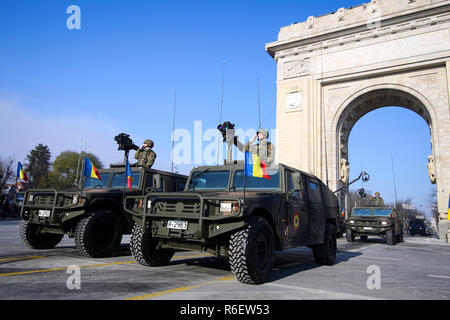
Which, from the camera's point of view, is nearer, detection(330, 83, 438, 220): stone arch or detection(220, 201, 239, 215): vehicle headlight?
detection(220, 201, 239, 215): vehicle headlight

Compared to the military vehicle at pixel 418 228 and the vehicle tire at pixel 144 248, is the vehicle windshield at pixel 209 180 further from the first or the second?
the military vehicle at pixel 418 228

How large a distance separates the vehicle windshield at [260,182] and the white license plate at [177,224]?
132cm

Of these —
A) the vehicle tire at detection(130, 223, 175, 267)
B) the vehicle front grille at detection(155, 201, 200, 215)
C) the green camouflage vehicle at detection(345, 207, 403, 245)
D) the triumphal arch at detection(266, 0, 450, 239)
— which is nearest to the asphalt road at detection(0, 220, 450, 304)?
the vehicle tire at detection(130, 223, 175, 267)

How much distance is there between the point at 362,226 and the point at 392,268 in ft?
25.7

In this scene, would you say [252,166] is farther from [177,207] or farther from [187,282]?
[187,282]

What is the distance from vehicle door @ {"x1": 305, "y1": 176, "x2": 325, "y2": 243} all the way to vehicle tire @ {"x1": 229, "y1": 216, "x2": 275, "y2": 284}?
5.98 feet

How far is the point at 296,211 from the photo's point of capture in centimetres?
544

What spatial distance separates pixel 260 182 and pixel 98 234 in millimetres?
3284

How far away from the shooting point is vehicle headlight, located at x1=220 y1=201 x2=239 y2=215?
13.5ft

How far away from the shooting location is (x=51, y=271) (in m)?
4.71

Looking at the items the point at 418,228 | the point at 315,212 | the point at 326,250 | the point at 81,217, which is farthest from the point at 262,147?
the point at 418,228

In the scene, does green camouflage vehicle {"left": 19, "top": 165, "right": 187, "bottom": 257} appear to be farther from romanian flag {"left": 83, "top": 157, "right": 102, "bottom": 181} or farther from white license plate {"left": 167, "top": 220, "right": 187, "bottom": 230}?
white license plate {"left": 167, "top": 220, "right": 187, "bottom": 230}
